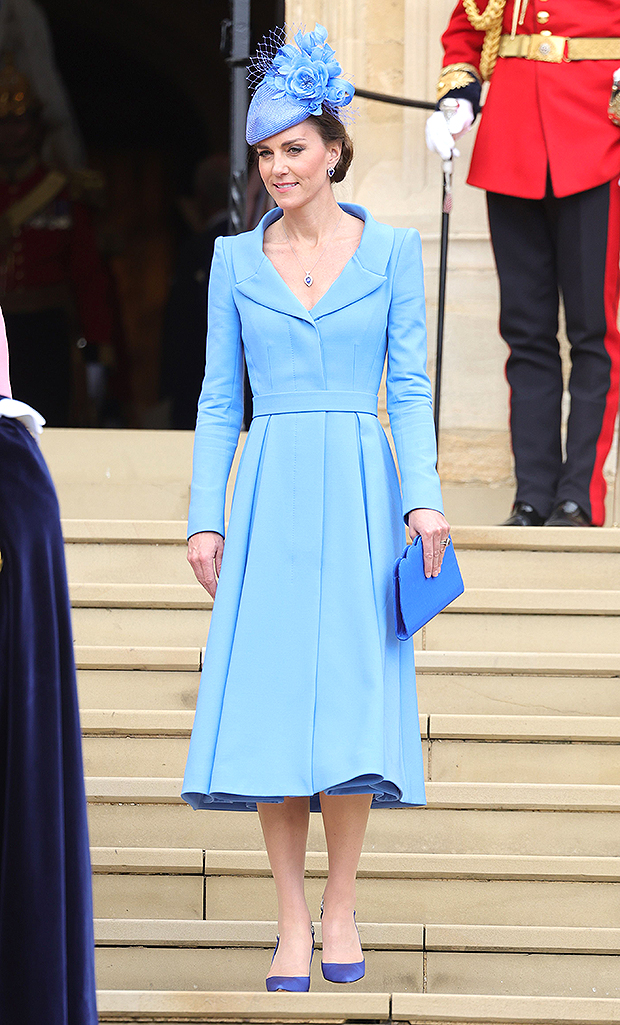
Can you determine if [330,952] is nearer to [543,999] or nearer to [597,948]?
[543,999]

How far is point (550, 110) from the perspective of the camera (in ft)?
15.8

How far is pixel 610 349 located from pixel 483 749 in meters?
1.69

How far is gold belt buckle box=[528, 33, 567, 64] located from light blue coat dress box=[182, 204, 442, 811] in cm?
211

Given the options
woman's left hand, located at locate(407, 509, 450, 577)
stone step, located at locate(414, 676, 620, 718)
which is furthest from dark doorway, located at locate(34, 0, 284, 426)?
woman's left hand, located at locate(407, 509, 450, 577)

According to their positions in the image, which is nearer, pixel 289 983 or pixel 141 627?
pixel 289 983

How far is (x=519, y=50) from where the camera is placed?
4.87 metres

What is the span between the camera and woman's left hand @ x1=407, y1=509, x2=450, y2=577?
279 centimetres

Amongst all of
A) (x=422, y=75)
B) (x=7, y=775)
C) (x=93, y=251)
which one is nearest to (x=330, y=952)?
(x=7, y=775)

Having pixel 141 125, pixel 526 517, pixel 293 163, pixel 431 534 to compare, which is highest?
pixel 293 163

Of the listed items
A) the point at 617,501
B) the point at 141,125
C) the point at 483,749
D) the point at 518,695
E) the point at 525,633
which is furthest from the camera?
the point at 141,125

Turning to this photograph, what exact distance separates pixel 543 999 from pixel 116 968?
90 cm

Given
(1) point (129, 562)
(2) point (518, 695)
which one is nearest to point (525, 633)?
(2) point (518, 695)

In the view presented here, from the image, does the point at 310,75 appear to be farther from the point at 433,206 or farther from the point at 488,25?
the point at 433,206

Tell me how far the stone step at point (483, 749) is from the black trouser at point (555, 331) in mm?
1196
